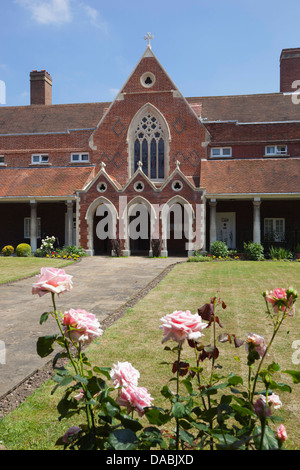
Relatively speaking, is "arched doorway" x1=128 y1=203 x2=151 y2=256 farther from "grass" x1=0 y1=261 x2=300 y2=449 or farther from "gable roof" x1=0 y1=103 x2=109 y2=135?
"grass" x1=0 y1=261 x2=300 y2=449

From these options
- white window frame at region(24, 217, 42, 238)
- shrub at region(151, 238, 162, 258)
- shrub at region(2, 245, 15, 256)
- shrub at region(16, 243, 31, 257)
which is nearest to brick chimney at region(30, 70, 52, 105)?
white window frame at region(24, 217, 42, 238)

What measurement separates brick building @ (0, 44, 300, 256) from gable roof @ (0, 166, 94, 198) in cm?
7

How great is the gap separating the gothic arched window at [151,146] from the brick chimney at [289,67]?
13.1m

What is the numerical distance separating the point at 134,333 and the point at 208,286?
5418 mm

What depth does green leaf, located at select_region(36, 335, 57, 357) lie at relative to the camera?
7.24 feet

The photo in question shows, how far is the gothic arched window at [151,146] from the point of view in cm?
2514

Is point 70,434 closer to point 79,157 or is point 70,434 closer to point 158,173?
point 158,173

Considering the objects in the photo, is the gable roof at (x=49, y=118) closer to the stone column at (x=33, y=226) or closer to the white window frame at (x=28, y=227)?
the white window frame at (x=28, y=227)

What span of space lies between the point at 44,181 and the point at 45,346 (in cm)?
2410

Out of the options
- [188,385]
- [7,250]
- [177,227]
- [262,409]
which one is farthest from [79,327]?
[7,250]

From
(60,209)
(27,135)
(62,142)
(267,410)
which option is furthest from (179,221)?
(267,410)

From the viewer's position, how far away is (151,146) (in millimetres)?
25359

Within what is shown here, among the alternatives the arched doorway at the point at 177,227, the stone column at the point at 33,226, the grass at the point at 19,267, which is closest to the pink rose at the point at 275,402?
the grass at the point at 19,267

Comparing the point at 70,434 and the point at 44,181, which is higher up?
the point at 44,181
